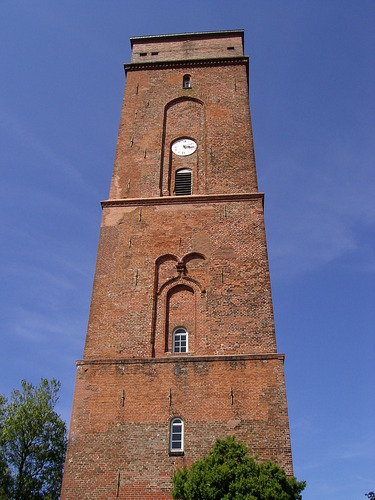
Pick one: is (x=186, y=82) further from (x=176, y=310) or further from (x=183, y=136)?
(x=176, y=310)

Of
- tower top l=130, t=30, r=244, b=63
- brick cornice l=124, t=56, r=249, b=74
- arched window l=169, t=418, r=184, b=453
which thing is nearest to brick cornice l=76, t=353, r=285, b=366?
arched window l=169, t=418, r=184, b=453

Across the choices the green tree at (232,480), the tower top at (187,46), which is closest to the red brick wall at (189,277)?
the green tree at (232,480)

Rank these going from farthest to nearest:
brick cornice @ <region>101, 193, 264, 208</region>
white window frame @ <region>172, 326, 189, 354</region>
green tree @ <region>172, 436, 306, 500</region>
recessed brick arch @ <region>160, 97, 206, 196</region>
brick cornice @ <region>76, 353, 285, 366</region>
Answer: recessed brick arch @ <region>160, 97, 206, 196</region>
brick cornice @ <region>101, 193, 264, 208</region>
white window frame @ <region>172, 326, 189, 354</region>
brick cornice @ <region>76, 353, 285, 366</region>
green tree @ <region>172, 436, 306, 500</region>

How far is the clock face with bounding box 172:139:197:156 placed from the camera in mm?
22266

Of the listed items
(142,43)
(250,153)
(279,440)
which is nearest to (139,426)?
(279,440)

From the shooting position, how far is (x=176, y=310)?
56.9 ft

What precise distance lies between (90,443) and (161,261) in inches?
253

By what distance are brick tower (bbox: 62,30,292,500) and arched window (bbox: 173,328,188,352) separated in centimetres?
5

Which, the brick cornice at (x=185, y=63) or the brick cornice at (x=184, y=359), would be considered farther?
the brick cornice at (x=185, y=63)

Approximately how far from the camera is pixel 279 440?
1405 cm

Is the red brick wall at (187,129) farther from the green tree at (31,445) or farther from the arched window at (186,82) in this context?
the green tree at (31,445)

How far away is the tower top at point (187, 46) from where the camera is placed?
26781mm

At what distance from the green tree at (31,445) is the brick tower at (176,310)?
6680 mm

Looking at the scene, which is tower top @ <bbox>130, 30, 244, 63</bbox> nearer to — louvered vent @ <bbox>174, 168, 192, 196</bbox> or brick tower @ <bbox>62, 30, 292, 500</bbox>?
brick tower @ <bbox>62, 30, 292, 500</bbox>
